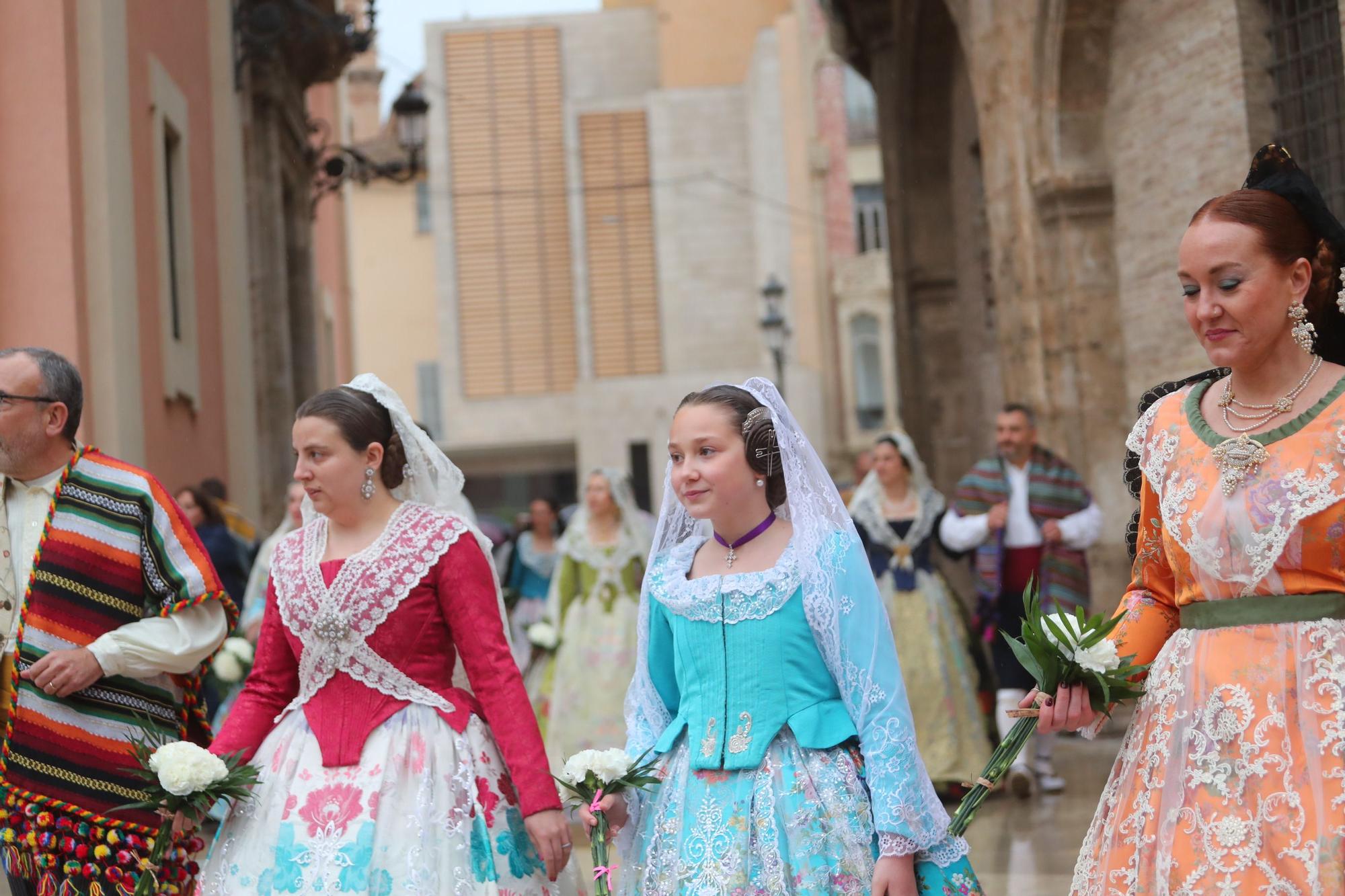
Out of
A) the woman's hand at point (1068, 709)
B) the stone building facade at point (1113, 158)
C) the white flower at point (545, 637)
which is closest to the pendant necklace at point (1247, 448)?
the woman's hand at point (1068, 709)

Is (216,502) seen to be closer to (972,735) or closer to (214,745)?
(972,735)

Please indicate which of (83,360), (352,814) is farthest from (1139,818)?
(83,360)

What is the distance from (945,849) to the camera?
3.56m

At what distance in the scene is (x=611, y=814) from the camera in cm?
376

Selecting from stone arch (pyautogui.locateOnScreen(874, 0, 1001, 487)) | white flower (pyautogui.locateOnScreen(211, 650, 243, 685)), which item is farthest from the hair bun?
stone arch (pyautogui.locateOnScreen(874, 0, 1001, 487))

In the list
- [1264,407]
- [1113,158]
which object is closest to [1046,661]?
[1264,407]

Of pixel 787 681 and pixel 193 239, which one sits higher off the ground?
pixel 193 239

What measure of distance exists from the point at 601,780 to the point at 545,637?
684 cm

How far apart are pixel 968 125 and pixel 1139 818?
42.8 feet

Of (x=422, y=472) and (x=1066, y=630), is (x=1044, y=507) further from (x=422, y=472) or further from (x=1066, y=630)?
(x=1066, y=630)

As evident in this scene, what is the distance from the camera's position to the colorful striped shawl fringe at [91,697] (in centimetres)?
440

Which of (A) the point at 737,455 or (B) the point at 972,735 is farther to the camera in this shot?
(B) the point at 972,735

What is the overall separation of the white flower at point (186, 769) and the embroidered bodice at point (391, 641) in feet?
0.81

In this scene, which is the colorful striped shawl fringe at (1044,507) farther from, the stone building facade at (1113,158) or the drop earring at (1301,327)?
the drop earring at (1301,327)
